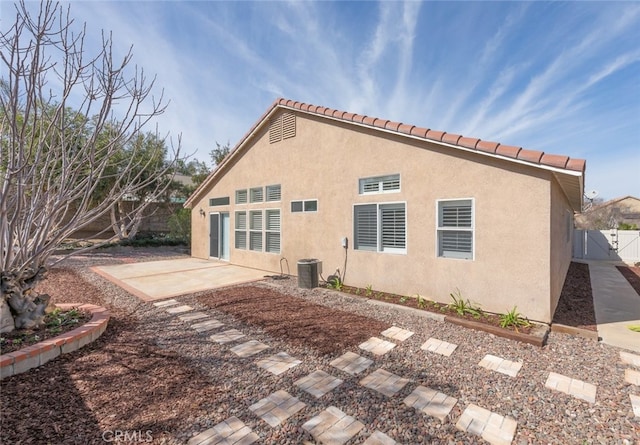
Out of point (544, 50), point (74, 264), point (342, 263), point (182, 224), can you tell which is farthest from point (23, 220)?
point (182, 224)

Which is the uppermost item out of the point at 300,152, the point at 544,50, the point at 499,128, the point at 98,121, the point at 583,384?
the point at 544,50

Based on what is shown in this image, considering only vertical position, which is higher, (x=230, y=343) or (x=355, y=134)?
(x=355, y=134)

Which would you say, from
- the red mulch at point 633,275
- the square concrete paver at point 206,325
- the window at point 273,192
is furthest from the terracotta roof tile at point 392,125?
the red mulch at point 633,275

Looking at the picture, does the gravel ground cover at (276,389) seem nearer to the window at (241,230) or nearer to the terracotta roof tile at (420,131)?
the terracotta roof tile at (420,131)

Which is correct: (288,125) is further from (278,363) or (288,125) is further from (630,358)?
(630,358)

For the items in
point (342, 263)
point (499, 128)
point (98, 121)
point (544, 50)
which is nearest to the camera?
point (98, 121)

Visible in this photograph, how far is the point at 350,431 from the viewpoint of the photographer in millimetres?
2572

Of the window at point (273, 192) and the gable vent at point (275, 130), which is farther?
the window at point (273, 192)

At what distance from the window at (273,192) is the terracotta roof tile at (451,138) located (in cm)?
582

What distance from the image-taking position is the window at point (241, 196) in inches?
453

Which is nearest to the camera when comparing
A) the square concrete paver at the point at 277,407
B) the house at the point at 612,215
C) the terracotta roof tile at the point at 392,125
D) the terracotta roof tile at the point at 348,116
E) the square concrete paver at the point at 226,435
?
the square concrete paver at the point at 226,435

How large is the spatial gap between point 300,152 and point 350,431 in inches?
314

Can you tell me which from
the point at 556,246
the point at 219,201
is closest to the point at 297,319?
the point at 556,246

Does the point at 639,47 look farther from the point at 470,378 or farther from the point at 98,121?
the point at 98,121
